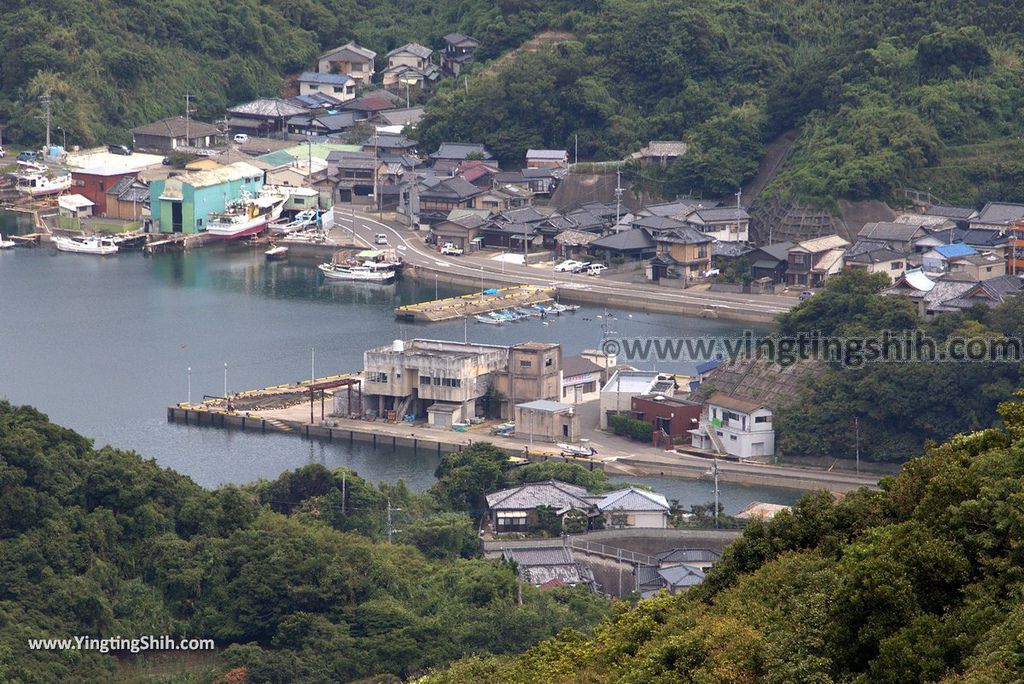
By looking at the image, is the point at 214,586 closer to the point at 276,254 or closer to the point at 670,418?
the point at 670,418

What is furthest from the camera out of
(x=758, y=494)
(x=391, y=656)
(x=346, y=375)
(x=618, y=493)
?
(x=346, y=375)

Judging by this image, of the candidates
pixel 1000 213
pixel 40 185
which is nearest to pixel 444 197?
pixel 40 185

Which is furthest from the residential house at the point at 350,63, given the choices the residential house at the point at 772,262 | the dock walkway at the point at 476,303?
the residential house at the point at 772,262

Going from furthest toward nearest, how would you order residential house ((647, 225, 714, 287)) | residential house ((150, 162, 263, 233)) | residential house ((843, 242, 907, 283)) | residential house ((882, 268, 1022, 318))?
residential house ((150, 162, 263, 233)) < residential house ((647, 225, 714, 287)) < residential house ((843, 242, 907, 283)) < residential house ((882, 268, 1022, 318))

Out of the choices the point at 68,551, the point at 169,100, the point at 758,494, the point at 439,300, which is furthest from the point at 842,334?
the point at 169,100

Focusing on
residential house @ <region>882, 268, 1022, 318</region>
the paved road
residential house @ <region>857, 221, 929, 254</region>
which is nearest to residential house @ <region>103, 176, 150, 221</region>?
the paved road

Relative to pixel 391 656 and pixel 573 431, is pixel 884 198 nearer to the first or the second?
pixel 573 431

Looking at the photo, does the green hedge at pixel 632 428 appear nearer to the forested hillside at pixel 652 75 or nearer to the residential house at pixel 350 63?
the forested hillside at pixel 652 75

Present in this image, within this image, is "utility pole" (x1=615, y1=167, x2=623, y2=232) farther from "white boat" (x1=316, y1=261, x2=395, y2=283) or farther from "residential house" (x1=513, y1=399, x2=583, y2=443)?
"residential house" (x1=513, y1=399, x2=583, y2=443)
